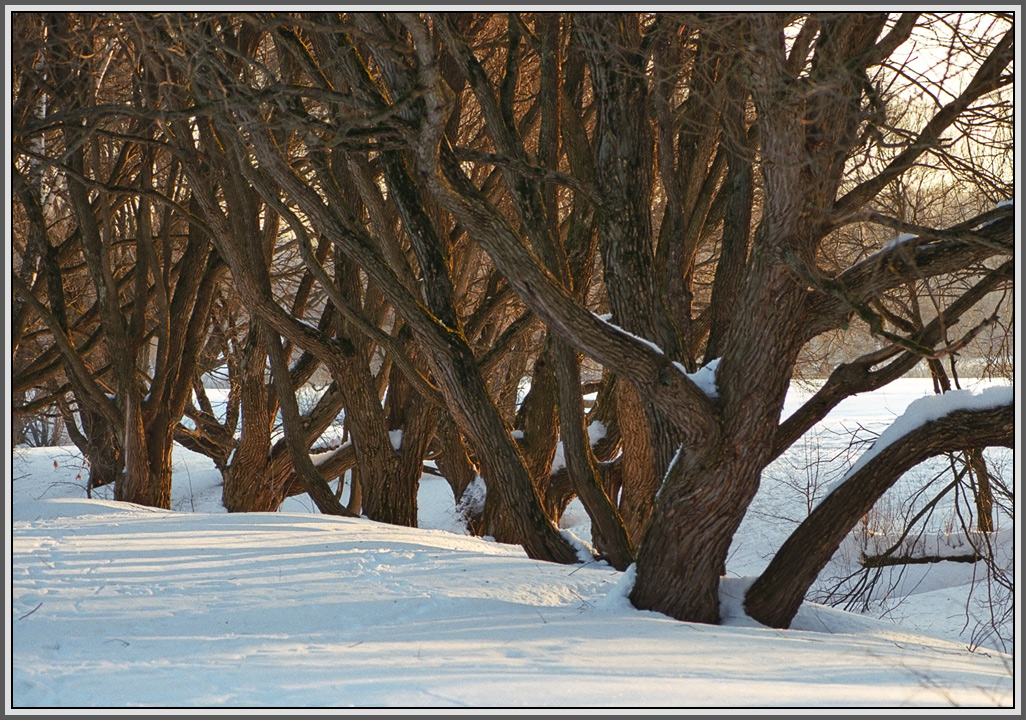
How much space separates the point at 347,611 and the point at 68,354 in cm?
631

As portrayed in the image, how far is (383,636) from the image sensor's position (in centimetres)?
415

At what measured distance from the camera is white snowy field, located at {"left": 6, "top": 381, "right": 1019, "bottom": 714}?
124 inches

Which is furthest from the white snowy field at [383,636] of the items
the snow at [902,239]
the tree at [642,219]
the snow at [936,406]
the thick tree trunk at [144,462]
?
the thick tree trunk at [144,462]

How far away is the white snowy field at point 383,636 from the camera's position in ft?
10.3

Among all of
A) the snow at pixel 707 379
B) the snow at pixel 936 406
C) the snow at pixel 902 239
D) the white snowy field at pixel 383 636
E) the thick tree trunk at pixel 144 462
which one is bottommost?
the white snowy field at pixel 383 636

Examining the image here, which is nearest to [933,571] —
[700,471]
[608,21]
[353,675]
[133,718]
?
[700,471]

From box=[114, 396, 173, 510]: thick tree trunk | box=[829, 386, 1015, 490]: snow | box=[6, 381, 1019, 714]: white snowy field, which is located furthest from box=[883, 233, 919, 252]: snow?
box=[114, 396, 173, 510]: thick tree trunk

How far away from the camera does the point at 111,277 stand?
9641 mm

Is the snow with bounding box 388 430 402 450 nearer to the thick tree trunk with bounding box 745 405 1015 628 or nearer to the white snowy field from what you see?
the white snowy field

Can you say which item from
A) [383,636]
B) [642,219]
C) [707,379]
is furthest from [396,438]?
[383,636]

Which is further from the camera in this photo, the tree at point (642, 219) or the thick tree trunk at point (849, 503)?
the thick tree trunk at point (849, 503)

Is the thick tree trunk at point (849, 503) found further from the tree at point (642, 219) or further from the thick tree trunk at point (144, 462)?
the thick tree trunk at point (144, 462)

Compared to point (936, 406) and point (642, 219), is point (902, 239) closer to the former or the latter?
point (936, 406)

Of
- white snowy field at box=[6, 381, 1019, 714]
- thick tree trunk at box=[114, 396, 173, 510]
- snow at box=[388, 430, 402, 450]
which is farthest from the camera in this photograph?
thick tree trunk at box=[114, 396, 173, 510]
